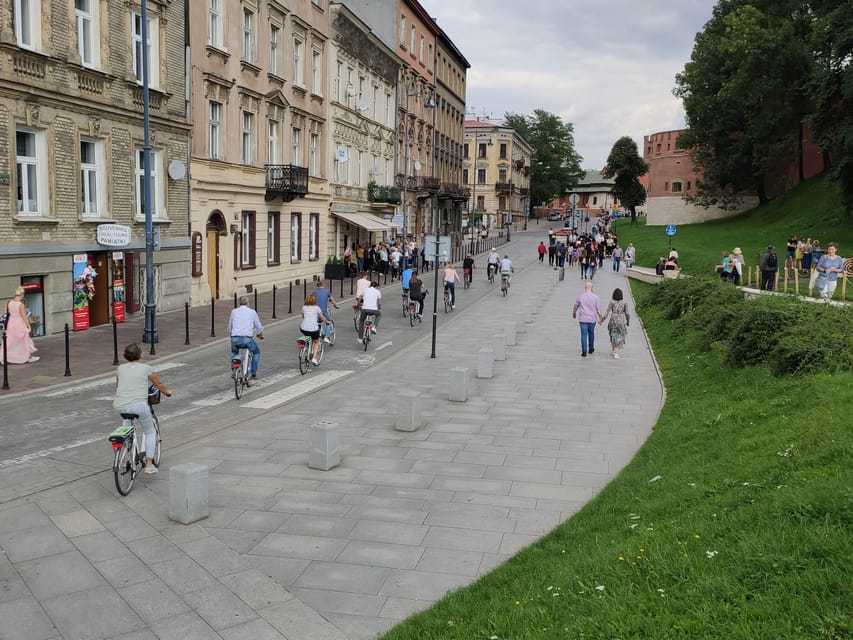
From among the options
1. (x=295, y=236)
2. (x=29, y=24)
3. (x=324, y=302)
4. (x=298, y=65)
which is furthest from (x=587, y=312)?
(x=298, y=65)

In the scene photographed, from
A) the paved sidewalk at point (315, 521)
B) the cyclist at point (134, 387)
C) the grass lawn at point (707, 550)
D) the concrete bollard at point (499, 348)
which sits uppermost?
the cyclist at point (134, 387)

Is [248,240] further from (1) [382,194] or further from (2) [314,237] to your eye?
(1) [382,194]

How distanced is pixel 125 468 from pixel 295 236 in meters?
26.6

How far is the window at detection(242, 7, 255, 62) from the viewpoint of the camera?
2895 cm

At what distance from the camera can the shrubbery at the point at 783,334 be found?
443 inches

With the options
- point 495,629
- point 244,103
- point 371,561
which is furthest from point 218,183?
point 495,629

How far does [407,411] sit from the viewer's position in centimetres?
1133

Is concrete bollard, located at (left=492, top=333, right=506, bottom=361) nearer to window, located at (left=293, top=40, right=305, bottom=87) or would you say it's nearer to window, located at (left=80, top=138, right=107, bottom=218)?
window, located at (left=80, top=138, right=107, bottom=218)

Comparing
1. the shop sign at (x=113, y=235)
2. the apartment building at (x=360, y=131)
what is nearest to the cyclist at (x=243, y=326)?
the shop sign at (x=113, y=235)

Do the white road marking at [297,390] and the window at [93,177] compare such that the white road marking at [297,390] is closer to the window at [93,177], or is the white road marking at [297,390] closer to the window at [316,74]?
the window at [93,177]

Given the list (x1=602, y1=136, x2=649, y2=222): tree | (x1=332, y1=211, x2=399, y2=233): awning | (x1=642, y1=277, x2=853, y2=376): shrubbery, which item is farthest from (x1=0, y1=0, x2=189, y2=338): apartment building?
(x1=602, y1=136, x2=649, y2=222): tree

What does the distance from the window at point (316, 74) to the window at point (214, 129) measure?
877cm

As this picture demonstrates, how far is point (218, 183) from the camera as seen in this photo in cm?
2720

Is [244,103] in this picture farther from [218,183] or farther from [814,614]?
[814,614]
